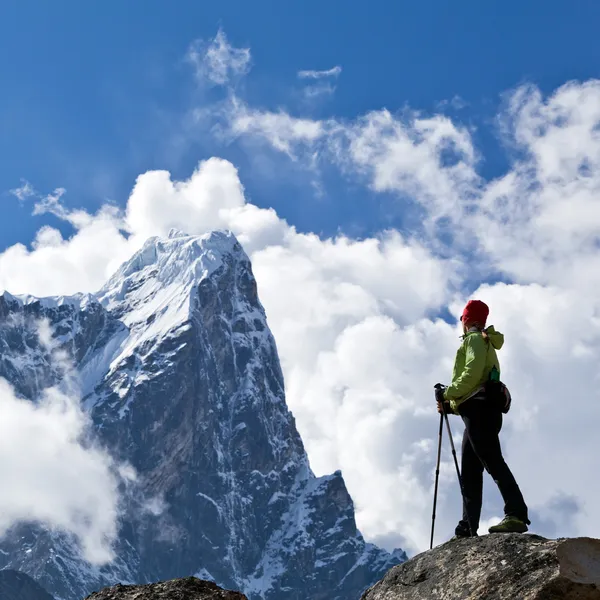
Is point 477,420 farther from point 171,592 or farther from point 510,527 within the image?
point 171,592

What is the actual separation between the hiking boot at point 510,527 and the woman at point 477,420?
1.27 ft

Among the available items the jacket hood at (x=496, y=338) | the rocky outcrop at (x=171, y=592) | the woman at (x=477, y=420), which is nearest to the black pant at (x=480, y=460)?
the woman at (x=477, y=420)

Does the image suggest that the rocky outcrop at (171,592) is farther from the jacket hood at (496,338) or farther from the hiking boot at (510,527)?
the jacket hood at (496,338)

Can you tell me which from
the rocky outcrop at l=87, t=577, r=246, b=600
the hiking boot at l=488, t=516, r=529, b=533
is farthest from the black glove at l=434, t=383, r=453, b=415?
the rocky outcrop at l=87, t=577, r=246, b=600

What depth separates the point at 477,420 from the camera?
11.4 meters

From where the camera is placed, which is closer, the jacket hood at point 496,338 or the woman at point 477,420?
the woman at point 477,420

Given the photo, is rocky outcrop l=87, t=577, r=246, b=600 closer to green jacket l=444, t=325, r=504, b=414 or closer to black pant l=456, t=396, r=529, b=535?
black pant l=456, t=396, r=529, b=535

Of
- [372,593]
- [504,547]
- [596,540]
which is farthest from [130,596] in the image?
[596,540]

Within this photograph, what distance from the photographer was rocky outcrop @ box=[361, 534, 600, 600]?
327 inches

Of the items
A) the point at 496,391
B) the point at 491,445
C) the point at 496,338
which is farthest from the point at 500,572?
the point at 496,338

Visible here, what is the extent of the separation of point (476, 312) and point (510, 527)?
2347 mm

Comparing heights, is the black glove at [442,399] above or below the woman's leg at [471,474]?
above

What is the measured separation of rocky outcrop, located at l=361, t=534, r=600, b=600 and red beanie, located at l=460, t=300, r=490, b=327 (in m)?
2.64

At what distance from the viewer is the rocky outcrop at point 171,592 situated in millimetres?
9102
